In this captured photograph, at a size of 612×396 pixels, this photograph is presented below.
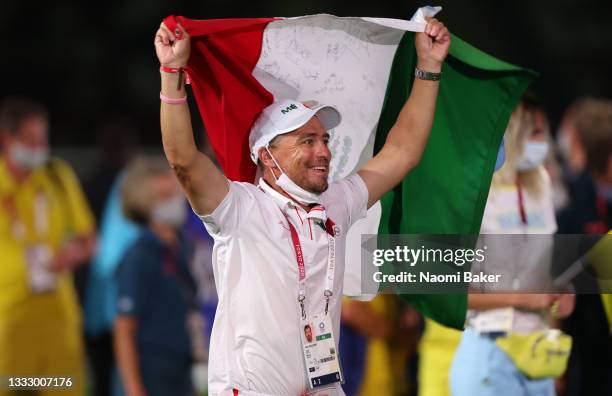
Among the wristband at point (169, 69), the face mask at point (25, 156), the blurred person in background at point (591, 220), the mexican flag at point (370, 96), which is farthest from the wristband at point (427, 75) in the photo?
the face mask at point (25, 156)

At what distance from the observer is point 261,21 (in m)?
5.07

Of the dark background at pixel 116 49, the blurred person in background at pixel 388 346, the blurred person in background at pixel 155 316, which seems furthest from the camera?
the dark background at pixel 116 49

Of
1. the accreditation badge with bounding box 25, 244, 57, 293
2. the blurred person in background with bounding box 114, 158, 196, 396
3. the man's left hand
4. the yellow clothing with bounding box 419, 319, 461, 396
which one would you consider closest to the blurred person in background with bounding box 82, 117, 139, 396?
the accreditation badge with bounding box 25, 244, 57, 293

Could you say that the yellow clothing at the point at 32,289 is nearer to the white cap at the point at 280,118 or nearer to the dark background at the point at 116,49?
the white cap at the point at 280,118

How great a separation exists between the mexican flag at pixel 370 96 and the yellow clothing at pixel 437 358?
59 cm

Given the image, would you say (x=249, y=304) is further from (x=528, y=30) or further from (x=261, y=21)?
(x=528, y=30)

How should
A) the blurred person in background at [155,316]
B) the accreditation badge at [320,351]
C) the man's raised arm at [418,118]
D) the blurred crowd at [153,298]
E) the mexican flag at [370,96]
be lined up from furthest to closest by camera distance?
the blurred person in background at [155,316] → the blurred crowd at [153,298] → the man's raised arm at [418,118] → the mexican flag at [370,96] → the accreditation badge at [320,351]

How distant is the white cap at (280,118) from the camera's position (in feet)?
16.0

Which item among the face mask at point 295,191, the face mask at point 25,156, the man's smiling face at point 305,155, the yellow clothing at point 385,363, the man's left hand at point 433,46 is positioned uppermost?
the face mask at point 25,156

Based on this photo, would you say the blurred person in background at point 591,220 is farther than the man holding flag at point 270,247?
Yes

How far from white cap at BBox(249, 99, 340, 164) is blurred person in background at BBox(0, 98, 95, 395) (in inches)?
145

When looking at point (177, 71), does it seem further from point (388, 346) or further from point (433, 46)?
point (388, 346)

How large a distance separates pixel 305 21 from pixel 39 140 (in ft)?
12.8

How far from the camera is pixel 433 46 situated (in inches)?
209
